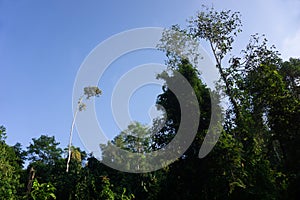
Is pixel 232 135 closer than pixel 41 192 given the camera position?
No

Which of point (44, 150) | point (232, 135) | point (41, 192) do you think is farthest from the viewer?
point (44, 150)

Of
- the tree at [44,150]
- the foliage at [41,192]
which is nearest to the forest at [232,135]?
the foliage at [41,192]

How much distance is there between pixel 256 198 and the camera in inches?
491

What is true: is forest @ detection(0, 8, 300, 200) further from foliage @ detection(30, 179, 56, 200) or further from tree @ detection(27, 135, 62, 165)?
tree @ detection(27, 135, 62, 165)

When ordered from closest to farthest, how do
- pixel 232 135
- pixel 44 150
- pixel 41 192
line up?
pixel 41 192
pixel 232 135
pixel 44 150

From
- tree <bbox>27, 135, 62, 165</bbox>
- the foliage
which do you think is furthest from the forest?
tree <bbox>27, 135, 62, 165</bbox>

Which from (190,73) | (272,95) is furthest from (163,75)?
(272,95)

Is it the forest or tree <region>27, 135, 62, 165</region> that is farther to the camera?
tree <region>27, 135, 62, 165</region>

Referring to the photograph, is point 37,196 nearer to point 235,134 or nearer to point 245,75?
point 235,134

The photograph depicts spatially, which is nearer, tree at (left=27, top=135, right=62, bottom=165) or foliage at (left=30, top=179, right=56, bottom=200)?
foliage at (left=30, top=179, right=56, bottom=200)

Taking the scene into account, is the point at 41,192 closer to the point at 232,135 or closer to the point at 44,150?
the point at 232,135

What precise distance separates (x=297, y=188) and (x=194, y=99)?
596 centimetres

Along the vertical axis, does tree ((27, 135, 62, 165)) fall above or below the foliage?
above

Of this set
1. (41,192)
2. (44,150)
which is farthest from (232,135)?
(44,150)
